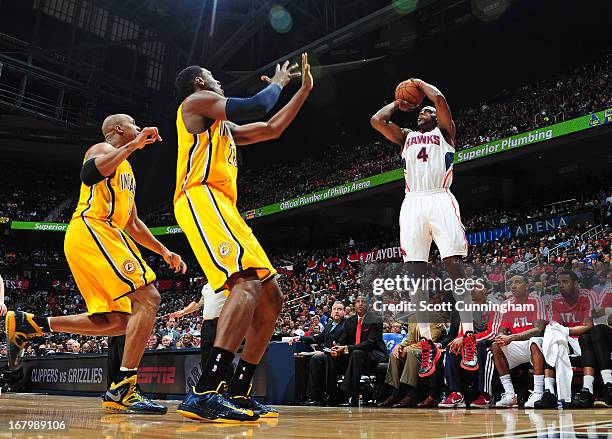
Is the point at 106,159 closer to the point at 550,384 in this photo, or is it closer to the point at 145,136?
the point at 145,136

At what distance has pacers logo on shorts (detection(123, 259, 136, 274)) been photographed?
3.90 m

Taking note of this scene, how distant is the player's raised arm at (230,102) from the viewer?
2.99 metres

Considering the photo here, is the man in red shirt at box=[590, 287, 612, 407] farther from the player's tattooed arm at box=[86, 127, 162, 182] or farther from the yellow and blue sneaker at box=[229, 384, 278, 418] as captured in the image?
the player's tattooed arm at box=[86, 127, 162, 182]

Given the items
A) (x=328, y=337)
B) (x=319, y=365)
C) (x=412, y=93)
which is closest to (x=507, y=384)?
(x=319, y=365)

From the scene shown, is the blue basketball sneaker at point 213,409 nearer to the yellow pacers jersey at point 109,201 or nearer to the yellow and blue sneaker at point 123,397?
the yellow and blue sneaker at point 123,397

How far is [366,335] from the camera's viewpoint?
6207 mm

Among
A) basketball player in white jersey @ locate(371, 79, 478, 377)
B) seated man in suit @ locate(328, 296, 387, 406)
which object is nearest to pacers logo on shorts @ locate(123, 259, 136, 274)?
basketball player in white jersey @ locate(371, 79, 478, 377)

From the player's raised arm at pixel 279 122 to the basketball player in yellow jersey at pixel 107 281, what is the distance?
69 cm

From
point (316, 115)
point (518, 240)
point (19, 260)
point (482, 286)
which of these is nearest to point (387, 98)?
point (316, 115)

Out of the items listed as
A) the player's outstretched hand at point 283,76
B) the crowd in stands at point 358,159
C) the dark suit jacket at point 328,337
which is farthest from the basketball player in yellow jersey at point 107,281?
the crowd in stands at point 358,159

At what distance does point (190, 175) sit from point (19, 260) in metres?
27.3

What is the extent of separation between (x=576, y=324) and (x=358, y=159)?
59.4 ft

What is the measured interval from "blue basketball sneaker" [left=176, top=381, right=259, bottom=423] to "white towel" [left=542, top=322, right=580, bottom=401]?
2.87m

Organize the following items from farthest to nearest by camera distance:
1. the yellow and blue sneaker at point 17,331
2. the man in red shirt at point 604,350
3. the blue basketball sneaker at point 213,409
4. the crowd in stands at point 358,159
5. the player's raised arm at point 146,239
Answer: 1. the crowd in stands at point 358,159
2. the man in red shirt at point 604,350
3. the player's raised arm at point 146,239
4. the yellow and blue sneaker at point 17,331
5. the blue basketball sneaker at point 213,409
